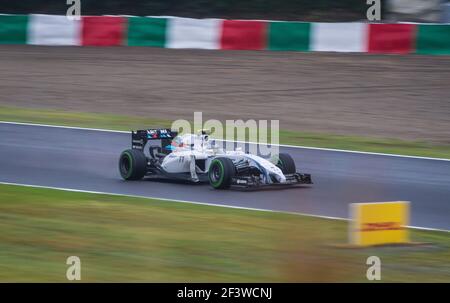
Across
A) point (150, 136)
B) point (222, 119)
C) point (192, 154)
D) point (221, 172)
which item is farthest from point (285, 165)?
point (222, 119)

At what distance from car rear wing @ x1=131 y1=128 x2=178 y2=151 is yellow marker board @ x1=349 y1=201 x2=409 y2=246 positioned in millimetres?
4373

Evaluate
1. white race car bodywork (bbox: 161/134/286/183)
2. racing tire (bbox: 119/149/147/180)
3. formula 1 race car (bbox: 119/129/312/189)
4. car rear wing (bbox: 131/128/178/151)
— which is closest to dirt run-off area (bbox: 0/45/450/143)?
car rear wing (bbox: 131/128/178/151)

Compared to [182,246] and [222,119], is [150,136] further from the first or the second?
[222,119]

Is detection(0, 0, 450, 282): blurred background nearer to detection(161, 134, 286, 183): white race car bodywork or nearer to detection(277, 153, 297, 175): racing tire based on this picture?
detection(161, 134, 286, 183): white race car bodywork

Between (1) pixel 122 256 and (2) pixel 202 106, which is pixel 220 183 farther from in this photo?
(2) pixel 202 106

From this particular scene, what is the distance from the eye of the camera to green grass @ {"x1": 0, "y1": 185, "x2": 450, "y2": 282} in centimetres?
683

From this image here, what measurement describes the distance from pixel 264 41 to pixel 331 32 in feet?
5.22

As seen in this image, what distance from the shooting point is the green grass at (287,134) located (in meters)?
14.3

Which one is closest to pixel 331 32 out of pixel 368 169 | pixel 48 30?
pixel 48 30

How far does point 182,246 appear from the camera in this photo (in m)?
7.98

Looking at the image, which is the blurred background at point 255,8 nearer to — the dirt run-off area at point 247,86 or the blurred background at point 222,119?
the blurred background at point 222,119

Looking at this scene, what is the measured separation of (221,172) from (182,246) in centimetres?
308

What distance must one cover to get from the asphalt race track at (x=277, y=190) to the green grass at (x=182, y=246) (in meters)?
0.78
